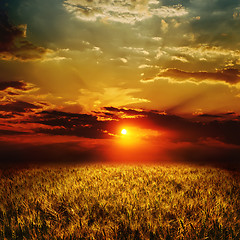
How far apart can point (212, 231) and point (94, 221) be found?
6.14 ft

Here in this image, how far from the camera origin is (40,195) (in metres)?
5.25

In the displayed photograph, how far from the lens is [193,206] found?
4430 mm

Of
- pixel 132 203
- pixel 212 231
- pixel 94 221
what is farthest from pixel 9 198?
pixel 212 231

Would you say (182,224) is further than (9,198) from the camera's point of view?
No

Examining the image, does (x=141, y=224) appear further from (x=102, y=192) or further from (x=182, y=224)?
(x=102, y=192)

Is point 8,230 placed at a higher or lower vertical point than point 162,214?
lower

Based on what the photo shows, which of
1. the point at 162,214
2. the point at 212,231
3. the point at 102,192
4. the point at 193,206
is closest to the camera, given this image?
the point at 212,231

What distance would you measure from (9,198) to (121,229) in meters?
3.19

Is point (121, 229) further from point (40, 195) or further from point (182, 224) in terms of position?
point (40, 195)

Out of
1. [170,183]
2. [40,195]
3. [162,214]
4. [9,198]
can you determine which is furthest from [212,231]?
[9,198]

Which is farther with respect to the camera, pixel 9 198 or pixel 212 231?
pixel 9 198

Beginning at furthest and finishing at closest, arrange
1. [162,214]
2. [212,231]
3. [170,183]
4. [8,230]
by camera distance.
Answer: [170,183] → [162,214] → [8,230] → [212,231]

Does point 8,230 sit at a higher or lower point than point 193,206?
lower

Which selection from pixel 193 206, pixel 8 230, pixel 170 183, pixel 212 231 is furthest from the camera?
pixel 170 183
